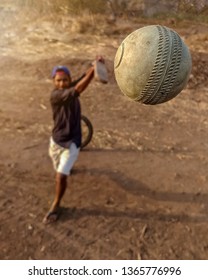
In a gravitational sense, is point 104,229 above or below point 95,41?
above

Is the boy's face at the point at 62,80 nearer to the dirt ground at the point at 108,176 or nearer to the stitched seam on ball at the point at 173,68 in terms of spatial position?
the dirt ground at the point at 108,176

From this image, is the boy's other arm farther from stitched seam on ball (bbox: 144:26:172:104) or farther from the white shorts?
stitched seam on ball (bbox: 144:26:172:104)

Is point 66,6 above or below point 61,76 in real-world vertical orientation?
below

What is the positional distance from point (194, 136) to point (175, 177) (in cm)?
185

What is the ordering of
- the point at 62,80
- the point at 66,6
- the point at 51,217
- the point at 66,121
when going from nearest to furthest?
1. the point at 62,80
2. the point at 66,121
3. the point at 51,217
4. the point at 66,6

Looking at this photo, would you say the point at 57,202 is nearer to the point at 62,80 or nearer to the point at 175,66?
the point at 62,80

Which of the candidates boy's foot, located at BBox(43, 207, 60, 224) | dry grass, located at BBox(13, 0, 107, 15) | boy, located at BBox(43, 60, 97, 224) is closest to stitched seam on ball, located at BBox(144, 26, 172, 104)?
boy, located at BBox(43, 60, 97, 224)

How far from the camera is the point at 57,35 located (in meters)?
14.7

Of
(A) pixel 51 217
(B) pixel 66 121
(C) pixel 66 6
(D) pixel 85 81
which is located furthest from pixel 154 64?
(C) pixel 66 6

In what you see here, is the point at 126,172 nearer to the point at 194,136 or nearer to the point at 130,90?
the point at 194,136

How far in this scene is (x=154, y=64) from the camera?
348 cm

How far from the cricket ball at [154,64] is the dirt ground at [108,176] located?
9.14 ft

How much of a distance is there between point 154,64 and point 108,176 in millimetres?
3864
